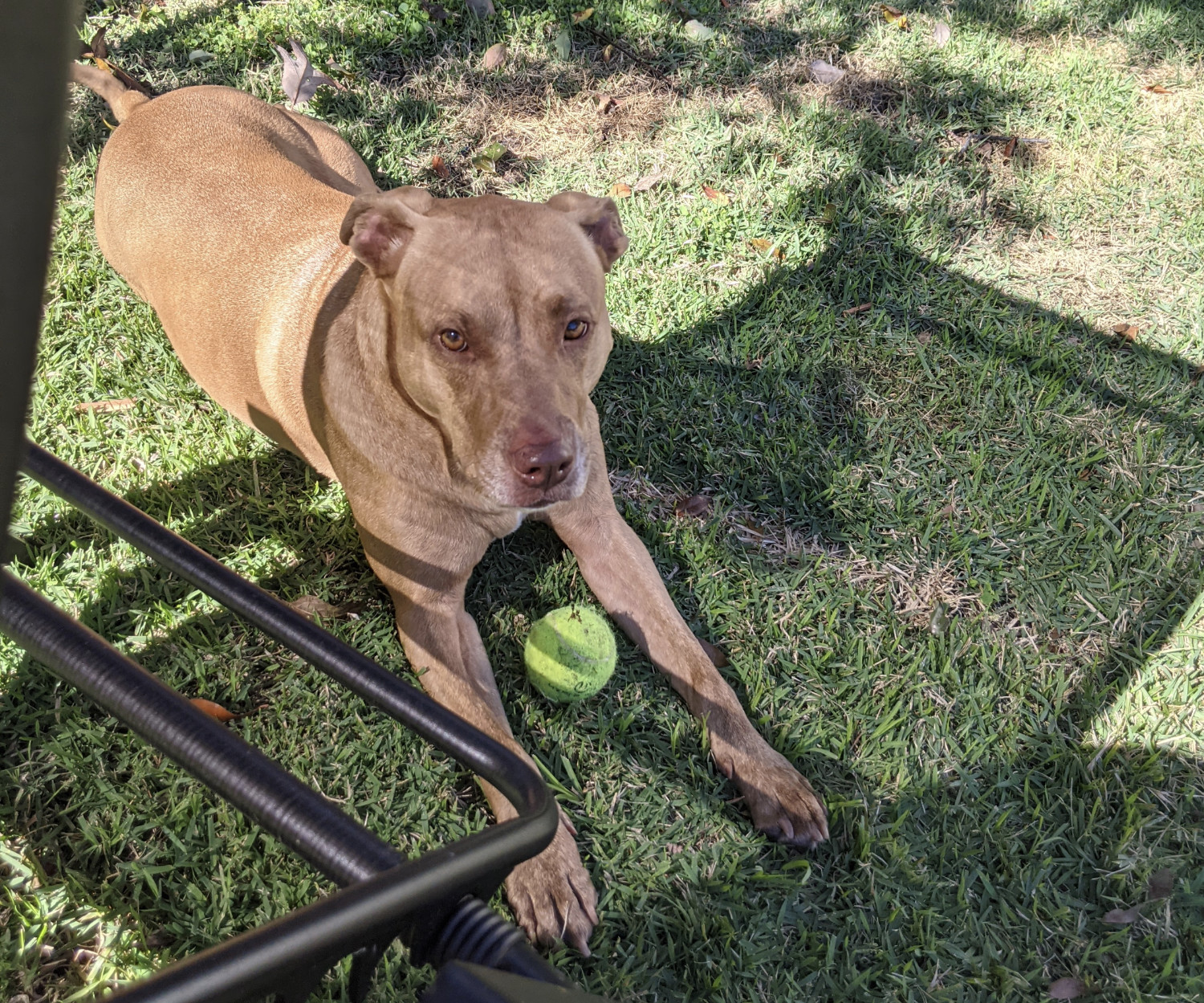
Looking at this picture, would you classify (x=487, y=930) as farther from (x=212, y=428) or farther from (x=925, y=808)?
(x=212, y=428)

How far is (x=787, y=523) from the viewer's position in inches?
122

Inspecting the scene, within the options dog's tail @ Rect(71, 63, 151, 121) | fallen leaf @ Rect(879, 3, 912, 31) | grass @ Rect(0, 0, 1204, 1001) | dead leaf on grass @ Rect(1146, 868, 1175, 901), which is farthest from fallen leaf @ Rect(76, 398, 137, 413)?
fallen leaf @ Rect(879, 3, 912, 31)

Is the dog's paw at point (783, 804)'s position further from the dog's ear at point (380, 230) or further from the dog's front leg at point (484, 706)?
the dog's ear at point (380, 230)

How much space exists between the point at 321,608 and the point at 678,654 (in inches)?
46.4

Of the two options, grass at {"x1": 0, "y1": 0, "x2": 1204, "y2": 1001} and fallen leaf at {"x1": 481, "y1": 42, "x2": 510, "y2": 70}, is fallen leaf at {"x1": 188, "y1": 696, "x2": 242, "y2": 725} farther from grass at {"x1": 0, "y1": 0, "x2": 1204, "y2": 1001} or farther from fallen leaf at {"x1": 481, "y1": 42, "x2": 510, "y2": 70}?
fallen leaf at {"x1": 481, "y1": 42, "x2": 510, "y2": 70}

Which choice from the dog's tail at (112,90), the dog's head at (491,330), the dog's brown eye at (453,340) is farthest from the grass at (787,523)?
the dog's brown eye at (453,340)

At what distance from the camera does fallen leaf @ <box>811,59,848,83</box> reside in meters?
4.81

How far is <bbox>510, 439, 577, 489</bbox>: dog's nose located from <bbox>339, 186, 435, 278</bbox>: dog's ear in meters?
0.68

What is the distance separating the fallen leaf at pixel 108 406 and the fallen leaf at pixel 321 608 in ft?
4.19

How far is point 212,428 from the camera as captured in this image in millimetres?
3316

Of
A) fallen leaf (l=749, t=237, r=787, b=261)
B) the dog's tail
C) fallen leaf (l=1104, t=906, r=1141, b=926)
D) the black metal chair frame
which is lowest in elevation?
fallen leaf (l=1104, t=906, r=1141, b=926)

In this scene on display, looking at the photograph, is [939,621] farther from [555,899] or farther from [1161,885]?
[555,899]

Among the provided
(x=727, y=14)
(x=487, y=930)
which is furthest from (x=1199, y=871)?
(x=727, y=14)

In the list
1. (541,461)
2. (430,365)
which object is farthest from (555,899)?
(430,365)
